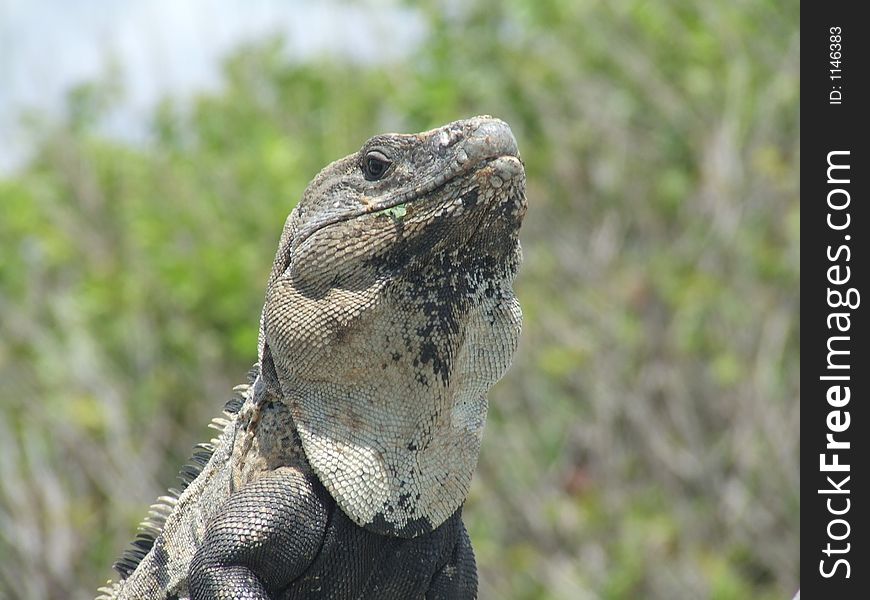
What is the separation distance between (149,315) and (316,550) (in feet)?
38.6

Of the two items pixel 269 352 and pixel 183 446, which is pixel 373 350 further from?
pixel 183 446

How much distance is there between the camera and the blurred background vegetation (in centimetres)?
1437

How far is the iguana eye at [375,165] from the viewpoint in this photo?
436cm

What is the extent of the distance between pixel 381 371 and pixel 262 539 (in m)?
0.62

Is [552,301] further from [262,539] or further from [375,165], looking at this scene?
[262,539]

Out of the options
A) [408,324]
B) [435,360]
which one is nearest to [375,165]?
[408,324]

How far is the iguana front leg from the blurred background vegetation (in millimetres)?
9981

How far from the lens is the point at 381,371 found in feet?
13.9

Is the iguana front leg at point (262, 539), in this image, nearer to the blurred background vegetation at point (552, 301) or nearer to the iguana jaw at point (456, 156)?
the iguana jaw at point (456, 156)

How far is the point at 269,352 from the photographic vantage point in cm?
447

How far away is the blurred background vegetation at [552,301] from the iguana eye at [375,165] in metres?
10.1

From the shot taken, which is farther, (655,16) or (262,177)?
(655,16)
